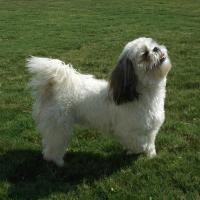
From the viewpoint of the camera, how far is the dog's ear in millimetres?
5277

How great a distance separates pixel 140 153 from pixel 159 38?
919 centimetres

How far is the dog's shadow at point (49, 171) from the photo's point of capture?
18.0 feet

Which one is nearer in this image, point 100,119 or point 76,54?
point 100,119

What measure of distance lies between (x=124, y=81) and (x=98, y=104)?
0.62 meters

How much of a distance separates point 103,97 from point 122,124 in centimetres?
41

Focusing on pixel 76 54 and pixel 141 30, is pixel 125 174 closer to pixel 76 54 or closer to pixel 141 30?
pixel 76 54

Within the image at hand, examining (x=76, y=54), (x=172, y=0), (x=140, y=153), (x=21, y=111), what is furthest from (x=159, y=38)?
(x=172, y=0)

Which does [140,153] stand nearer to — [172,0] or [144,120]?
[144,120]

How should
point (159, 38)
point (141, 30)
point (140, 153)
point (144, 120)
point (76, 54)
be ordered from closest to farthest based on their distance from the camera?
1. point (144, 120)
2. point (140, 153)
3. point (76, 54)
4. point (159, 38)
5. point (141, 30)

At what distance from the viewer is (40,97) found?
596cm

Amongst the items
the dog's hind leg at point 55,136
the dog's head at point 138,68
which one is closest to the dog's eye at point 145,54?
the dog's head at point 138,68

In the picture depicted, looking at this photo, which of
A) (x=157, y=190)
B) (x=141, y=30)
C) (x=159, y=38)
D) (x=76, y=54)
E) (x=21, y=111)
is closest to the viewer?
(x=157, y=190)

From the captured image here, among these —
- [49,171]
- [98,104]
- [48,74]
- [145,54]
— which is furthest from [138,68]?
[49,171]

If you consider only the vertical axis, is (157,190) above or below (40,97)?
below
